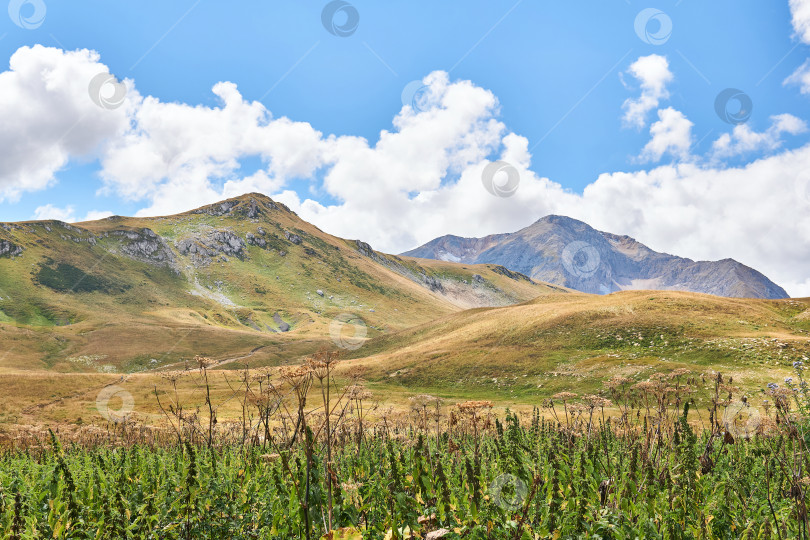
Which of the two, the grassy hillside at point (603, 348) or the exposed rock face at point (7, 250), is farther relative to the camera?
the exposed rock face at point (7, 250)

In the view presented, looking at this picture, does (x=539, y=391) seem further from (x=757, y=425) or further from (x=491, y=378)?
(x=757, y=425)

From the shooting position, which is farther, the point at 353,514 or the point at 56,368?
the point at 56,368

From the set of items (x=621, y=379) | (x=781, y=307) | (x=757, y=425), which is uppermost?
(x=781, y=307)

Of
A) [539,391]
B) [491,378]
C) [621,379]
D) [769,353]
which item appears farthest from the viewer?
[491,378]

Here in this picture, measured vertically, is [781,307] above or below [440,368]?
above

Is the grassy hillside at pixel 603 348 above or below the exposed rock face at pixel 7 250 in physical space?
below

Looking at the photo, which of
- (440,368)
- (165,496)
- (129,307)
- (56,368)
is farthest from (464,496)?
(129,307)

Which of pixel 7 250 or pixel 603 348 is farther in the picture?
pixel 7 250

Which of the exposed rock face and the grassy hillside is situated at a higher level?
the exposed rock face

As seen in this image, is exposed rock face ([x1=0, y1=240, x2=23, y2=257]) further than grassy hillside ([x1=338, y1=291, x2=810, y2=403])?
Yes

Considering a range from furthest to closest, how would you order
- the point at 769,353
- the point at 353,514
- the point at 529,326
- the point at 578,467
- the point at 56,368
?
the point at 56,368 → the point at 529,326 → the point at 769,353 → the point at 578,467 → the point at 353,514

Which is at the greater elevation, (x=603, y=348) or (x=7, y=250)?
(x=7, y=250)

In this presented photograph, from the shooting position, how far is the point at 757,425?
36.4 feet

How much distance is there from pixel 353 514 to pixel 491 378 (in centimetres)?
5371
